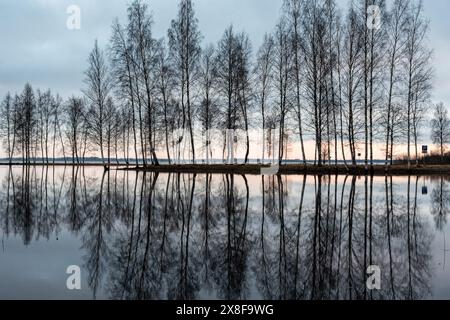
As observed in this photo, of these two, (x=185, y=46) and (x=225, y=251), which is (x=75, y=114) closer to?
(x=185, y=46)

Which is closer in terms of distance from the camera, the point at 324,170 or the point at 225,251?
the point at 225,251

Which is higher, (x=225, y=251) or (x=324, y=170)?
(x=324, y=170)

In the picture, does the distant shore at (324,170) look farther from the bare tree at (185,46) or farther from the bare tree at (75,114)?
the bare tree at (75,114)

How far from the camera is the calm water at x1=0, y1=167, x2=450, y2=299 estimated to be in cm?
561

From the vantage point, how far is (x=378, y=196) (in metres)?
17.3

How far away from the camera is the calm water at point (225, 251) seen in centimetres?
561

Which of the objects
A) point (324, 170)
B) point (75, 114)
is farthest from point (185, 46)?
point (75, 114)

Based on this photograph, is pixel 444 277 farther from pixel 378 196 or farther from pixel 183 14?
pixel 183 14

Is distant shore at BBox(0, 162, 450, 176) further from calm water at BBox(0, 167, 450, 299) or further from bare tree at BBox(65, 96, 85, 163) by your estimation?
bare tree at BBox(65, 96, 85, 163)

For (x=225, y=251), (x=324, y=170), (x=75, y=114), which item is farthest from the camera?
(x=75, y=114)

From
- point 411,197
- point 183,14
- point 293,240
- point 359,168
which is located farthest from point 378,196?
point 183,14

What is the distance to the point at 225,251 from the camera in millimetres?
7691

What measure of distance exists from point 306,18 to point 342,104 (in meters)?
8.71

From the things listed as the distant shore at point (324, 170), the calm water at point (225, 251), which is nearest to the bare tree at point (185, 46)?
the distant shore at point (324, 170)
